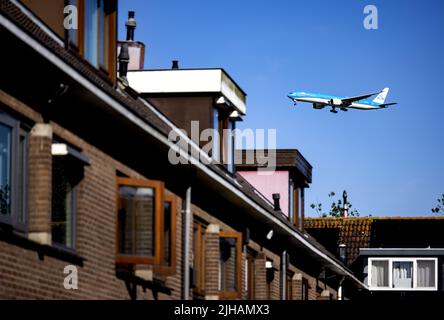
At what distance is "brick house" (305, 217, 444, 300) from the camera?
66.9 metres

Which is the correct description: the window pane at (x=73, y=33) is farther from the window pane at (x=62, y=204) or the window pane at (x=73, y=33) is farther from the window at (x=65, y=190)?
the window pane at (x=62, y=204)

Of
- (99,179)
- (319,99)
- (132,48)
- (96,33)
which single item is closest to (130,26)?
(132,48)

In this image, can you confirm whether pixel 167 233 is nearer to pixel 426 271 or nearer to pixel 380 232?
pixel 426 271

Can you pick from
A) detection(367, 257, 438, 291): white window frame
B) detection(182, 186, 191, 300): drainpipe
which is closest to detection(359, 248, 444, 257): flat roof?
detection(367, 257, 438, 291): white window frame

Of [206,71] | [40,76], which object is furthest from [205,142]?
[40,76]

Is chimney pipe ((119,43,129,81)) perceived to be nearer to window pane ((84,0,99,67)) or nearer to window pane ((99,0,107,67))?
window pane ((99,0,107,67))

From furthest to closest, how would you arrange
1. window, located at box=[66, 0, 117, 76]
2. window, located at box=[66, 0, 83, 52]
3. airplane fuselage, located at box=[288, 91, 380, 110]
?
1. airplane fuselage, located at box=[288, 91, 380, 110]
2. window, located at box=[66, 0, 117, 76]
3. window, located at box=[66, 0, 83, 52]

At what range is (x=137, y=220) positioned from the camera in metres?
24.2

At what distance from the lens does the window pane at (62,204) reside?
68.8 ft

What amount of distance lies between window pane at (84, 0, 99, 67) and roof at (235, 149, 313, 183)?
20516 millimetres

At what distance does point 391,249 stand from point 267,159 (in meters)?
23.5

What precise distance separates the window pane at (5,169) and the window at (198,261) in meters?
11.4

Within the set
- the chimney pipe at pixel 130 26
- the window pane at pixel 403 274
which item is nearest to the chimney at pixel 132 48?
the chimney pipe at pixel 130 26
